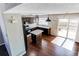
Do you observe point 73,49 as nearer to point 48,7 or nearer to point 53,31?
point 53,31

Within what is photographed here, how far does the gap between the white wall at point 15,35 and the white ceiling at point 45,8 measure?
0.30ft

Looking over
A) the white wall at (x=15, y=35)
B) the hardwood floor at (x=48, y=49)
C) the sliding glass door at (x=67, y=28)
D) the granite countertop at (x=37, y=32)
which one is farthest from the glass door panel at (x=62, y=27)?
the white wall at (x=15, y=35)

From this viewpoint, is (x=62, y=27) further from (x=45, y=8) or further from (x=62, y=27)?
(x=45, y=8)

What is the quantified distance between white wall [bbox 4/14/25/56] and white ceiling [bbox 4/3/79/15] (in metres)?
0.09

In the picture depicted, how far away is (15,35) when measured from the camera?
3.46ft

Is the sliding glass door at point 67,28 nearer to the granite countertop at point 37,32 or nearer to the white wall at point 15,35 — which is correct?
the granite countertop at point 37,32

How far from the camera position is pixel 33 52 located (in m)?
1.14

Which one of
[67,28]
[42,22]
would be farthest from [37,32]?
[67,28]

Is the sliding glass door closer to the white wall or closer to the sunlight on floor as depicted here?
the sunlight on floor

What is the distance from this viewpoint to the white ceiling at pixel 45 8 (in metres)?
0.94

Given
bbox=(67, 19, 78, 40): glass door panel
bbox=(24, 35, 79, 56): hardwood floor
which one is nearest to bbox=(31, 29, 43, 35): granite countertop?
bbox=(24, 35, 79, 56): hardwood floor

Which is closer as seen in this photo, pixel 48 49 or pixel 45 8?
pixel 45 8

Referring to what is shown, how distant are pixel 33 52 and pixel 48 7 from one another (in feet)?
1.96

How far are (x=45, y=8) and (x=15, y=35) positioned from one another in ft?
1.57
